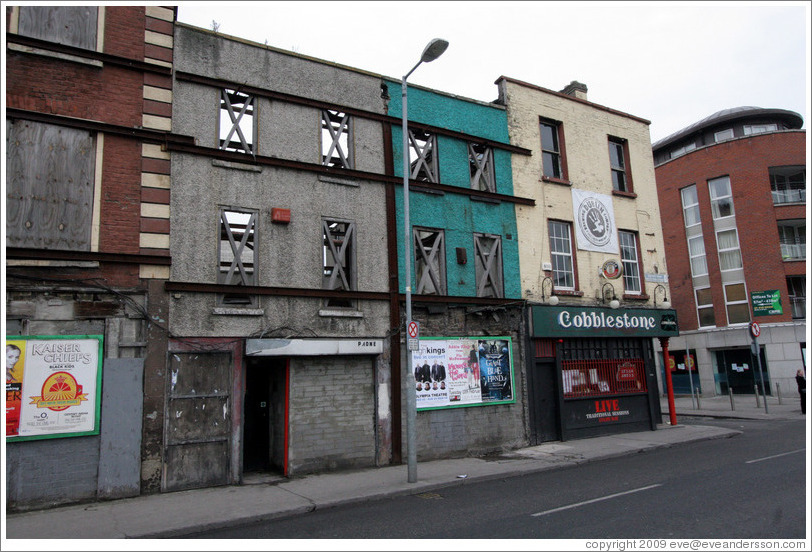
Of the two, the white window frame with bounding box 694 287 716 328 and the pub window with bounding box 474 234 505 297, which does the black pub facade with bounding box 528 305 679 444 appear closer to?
the pub window with bounding box 474 234 505 297

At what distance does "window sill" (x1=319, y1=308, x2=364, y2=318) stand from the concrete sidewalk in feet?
11.9

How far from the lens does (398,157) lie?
49.2ft

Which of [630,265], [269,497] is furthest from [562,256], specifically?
[269,497]

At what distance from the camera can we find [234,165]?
490 inches

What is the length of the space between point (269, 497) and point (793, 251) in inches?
1364

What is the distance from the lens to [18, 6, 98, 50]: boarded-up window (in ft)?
35.6

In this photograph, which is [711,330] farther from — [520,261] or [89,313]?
Result: [89,313]

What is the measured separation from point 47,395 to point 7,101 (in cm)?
575

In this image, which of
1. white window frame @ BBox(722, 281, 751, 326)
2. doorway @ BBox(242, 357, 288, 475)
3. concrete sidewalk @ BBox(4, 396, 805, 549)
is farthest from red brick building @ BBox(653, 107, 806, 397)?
doorway @ BBox(242, 357, 288, 475)

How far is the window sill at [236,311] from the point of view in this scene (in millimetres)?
11578

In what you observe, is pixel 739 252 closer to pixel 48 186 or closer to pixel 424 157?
pixel 424 157

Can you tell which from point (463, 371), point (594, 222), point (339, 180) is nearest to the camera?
point (339, 180)

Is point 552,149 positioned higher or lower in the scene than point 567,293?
higher

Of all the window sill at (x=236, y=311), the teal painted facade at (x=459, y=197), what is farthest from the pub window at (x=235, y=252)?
the teal painted facade at (x=459, y=197)
